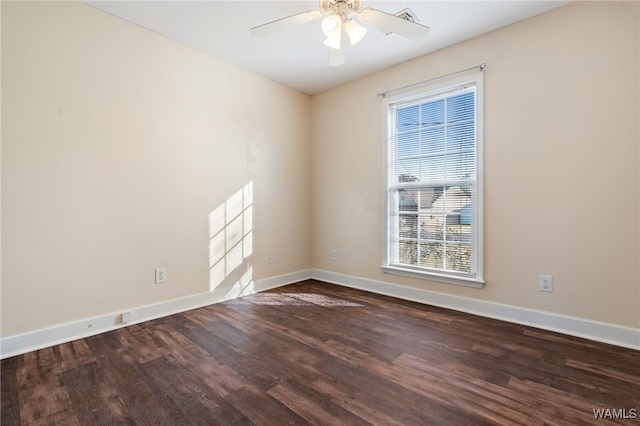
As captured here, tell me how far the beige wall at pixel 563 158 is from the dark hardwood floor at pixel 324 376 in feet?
1.20

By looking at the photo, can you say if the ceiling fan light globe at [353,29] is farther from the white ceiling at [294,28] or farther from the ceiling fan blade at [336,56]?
the white ceiling at [294,28]

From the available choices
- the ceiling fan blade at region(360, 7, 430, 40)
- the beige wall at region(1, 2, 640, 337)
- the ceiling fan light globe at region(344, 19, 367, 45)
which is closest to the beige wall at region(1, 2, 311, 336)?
the beige wall at region(1, 2, 640, 337)

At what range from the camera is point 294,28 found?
2.55m

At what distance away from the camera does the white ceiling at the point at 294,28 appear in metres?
2.28

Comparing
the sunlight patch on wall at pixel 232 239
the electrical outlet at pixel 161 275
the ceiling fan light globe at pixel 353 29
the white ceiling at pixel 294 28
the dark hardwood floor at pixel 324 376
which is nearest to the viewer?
the dark hardwood floor at pixel 324 376

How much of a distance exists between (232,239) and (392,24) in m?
2.45

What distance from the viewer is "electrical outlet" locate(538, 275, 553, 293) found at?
93.0 inches

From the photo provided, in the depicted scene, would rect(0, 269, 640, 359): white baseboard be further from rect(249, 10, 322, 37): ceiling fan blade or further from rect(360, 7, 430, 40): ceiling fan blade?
rect(249, 10, 322, 37): ceiling fan blade

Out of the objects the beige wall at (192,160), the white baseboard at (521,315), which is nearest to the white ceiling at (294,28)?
the beige wall at (192,160)

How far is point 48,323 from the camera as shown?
2.12m

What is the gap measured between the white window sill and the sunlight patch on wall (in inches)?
61.4

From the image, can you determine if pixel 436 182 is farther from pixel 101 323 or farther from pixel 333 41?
pixel 101 323

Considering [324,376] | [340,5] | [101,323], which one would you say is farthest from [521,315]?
[101,323]

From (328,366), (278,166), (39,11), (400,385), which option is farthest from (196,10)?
(400,385)
